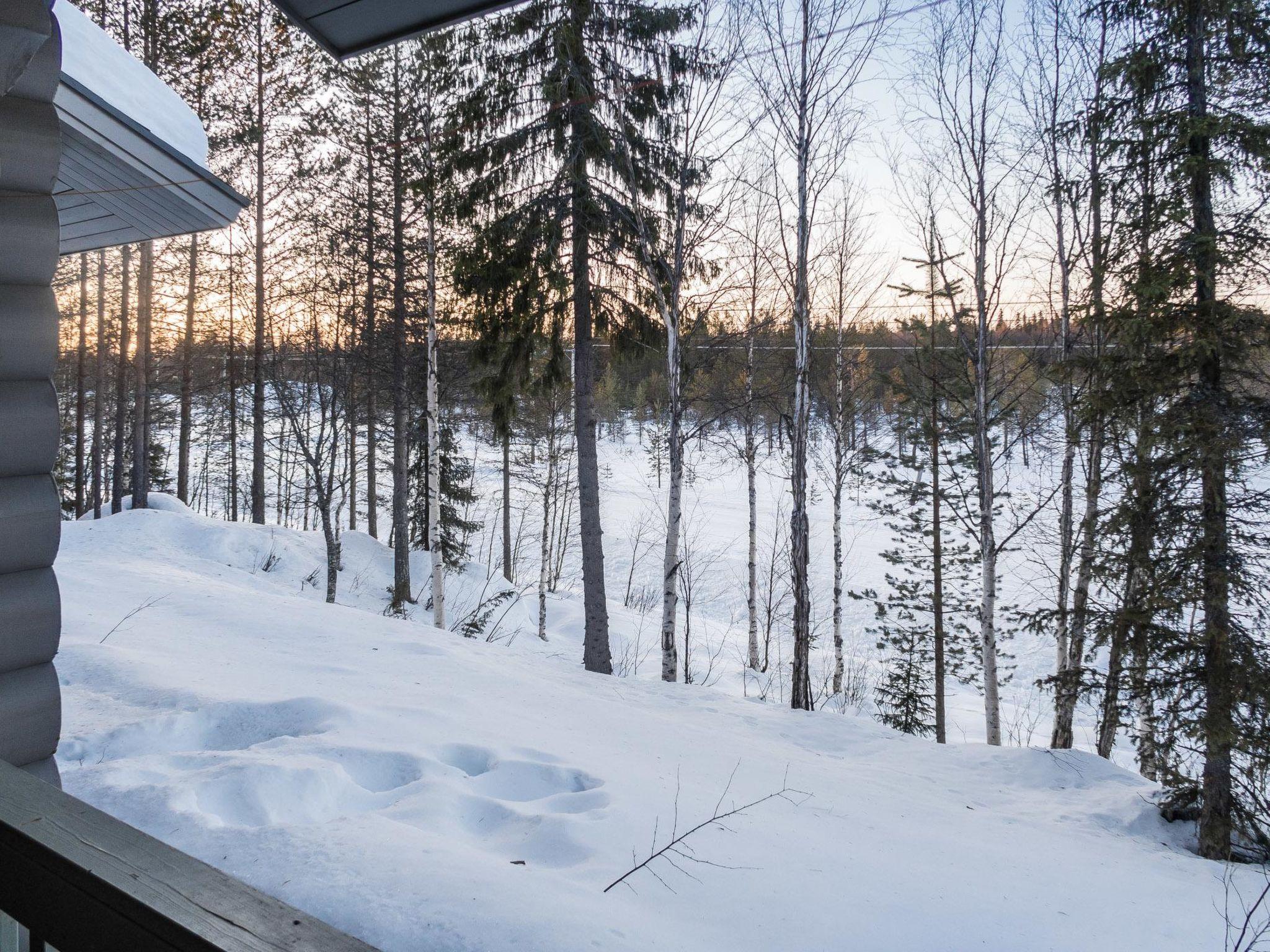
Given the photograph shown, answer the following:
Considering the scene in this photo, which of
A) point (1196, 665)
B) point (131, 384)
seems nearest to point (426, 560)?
point (131, 384)

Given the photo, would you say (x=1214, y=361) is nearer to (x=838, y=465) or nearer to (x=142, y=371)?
(x=838, y=465)

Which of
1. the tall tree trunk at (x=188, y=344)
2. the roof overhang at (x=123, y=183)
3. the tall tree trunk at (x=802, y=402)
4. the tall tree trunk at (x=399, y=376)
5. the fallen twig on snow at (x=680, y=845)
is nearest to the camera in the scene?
the fallen twig on snow at (x=680, y=845)

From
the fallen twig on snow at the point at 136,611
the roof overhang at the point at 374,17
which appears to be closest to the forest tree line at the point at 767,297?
the roof overhang at the point at 374,17

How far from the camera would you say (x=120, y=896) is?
87 centimetres

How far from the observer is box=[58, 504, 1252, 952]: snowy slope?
2.45m

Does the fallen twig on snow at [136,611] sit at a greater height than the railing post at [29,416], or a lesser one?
lesser

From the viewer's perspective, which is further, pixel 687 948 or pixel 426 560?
pixel 426 560

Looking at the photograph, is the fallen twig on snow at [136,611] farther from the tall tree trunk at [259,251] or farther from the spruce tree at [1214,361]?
the spruce tree at [1214,361]

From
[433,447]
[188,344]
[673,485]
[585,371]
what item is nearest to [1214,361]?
[673,485]

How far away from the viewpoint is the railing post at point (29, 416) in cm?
188

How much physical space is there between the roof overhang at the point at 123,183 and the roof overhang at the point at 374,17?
66.8 inches

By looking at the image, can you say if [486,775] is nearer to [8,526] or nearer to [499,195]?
[8,526]

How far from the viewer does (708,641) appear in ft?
58.6

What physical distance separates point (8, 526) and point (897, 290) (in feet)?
40.4
